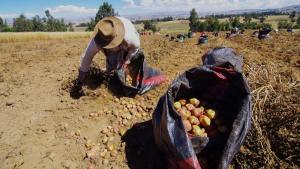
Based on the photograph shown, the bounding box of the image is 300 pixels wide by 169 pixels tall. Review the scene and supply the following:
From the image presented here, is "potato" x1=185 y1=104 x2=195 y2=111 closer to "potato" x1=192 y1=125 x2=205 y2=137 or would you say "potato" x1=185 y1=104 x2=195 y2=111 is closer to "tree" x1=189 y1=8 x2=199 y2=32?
"potato" x1=192 y1=125 x2=205 y2=137

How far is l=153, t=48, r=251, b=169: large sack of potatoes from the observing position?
2170mm

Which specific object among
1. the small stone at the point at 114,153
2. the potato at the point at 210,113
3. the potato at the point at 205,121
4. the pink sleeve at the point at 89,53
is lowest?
the small stone at the point at 114,153

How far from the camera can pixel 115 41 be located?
3393 millimetres

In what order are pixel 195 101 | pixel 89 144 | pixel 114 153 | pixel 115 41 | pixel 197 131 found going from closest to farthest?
pixel 197 131 < pixel 195 101 < pixel 114 153 < pixel 89 144 < pixel 115 41

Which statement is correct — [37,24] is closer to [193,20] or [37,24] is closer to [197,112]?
[193,20]

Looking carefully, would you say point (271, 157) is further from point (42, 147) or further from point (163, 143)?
point (42, 147)

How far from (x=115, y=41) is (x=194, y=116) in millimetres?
1448

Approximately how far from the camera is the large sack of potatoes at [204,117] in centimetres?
217

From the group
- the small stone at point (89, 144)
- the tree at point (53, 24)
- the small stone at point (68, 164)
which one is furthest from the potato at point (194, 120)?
the tree at point (53, 24)

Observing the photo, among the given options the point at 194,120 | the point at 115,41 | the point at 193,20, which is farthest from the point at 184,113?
the point at 193,20

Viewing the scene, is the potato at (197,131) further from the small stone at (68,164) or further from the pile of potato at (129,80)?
the pile of potato at (129,80)

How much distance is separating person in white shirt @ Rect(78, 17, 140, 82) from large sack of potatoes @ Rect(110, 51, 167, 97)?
0.15 m

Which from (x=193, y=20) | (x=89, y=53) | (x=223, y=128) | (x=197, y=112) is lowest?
(x=223, y=128)

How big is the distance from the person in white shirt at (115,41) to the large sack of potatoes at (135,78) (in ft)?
0.50
